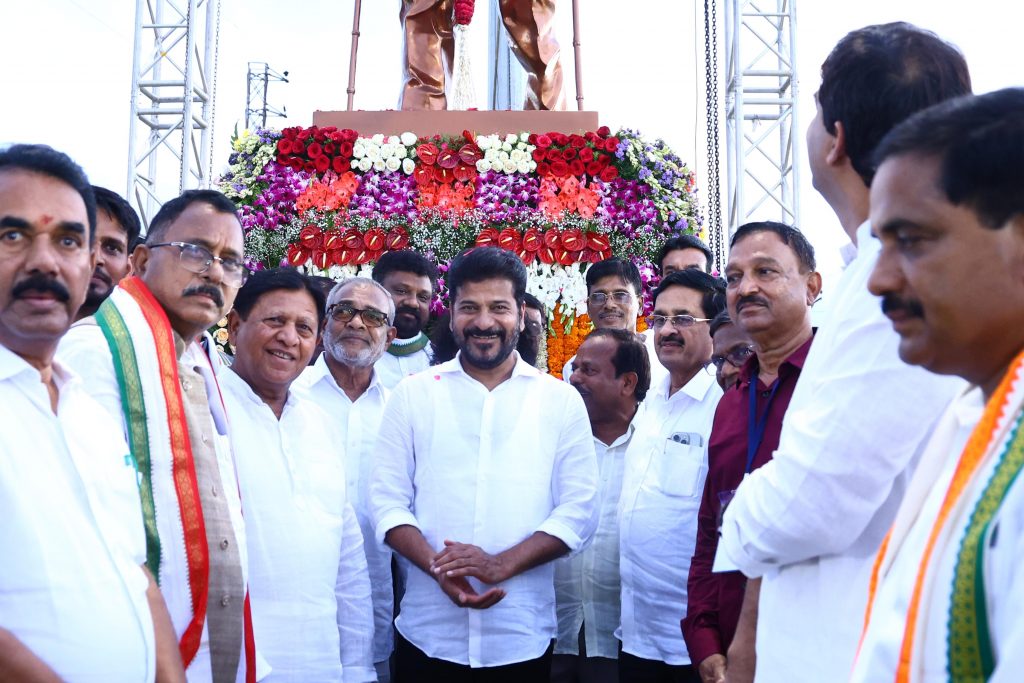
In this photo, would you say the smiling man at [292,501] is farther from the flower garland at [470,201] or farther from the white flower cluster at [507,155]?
the white flower cluster at [507,155]

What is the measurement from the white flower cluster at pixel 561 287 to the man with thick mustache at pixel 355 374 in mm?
1928

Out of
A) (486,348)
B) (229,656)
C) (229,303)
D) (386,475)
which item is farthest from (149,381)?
(486,348)

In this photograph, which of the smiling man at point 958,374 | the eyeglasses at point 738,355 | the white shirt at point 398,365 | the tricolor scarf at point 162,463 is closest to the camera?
the smiling man at point 958,374

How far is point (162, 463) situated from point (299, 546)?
65 cm

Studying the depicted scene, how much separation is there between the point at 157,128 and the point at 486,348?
739cm

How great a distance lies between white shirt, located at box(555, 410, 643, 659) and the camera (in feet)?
12.0

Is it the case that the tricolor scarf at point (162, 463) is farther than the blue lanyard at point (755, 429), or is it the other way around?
the blue lanyard at point (755, 429)

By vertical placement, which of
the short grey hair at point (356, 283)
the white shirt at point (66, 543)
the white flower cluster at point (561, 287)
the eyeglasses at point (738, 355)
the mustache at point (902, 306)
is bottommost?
the white shirt at point (66, 543)

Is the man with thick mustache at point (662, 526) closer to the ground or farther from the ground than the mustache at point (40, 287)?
closer to the ground

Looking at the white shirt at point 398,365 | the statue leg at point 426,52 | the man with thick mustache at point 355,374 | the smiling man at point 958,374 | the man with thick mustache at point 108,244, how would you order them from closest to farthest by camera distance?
1. the smiling man at point 958,374
2. the man with thick mustache at point 108,244
3. the man with thick mustache at point 355,374
4. the white shirt at point 398,365
5. the statue leg at point 426,52

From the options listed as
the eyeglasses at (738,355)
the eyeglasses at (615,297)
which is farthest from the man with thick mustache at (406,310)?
the eyeglasses at (738,355)

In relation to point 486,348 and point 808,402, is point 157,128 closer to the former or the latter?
point 486,348

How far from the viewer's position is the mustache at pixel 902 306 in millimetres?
1269

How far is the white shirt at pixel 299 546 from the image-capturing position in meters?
2.83
